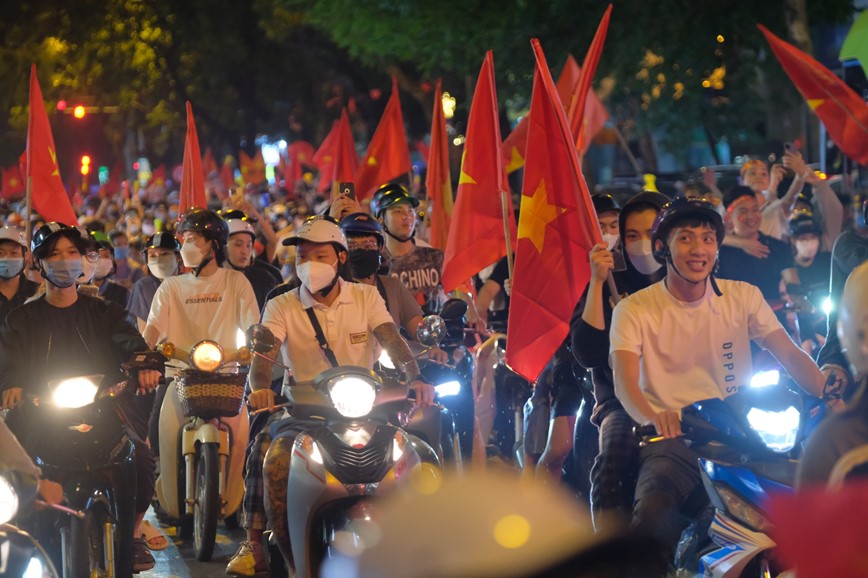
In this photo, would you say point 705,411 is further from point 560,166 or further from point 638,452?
point 560,166

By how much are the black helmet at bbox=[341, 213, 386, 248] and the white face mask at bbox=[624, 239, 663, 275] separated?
2106 millimetres

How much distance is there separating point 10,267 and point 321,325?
8.84 feet

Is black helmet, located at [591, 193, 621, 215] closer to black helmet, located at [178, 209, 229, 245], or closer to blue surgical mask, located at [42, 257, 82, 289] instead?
black helmet, located at [178, 209, 229, 245]

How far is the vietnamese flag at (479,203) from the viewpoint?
9.81 m

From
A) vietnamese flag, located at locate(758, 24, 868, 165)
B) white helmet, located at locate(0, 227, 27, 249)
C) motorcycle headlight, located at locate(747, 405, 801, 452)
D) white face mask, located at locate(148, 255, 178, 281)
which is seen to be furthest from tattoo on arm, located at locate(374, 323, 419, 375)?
vietnamese flag, located at locate(758, 24, 868, 165)

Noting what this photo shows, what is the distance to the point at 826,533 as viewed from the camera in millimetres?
3086

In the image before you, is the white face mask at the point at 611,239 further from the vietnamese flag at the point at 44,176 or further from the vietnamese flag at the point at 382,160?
the vietnamese flag at the point at 382,160

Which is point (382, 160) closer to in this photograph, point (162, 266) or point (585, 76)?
point (162, 266)

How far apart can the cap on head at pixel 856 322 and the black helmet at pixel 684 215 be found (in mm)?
2472

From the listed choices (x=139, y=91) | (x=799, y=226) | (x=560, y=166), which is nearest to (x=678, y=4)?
(x=799, y=226)

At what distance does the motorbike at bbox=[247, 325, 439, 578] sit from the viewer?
620cm

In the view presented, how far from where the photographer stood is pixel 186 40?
46.0 meters

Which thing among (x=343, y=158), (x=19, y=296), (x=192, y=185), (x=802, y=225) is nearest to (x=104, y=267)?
(x=19, y=296)

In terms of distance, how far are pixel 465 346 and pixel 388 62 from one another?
24035 millimetres
